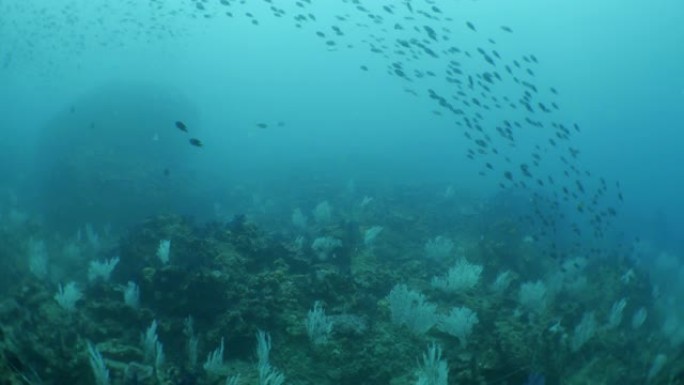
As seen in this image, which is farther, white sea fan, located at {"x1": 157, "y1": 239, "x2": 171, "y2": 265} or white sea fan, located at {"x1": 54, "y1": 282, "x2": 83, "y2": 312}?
white sea fan, located at {"x1": 157, "y1": 239, "x2": 171, "y2": 265}

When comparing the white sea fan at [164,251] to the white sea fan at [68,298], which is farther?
the white sea fan at [164,251]

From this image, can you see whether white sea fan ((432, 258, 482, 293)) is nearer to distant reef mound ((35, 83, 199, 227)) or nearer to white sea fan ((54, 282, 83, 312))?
white sea fan ((54, 282, 83, 312))

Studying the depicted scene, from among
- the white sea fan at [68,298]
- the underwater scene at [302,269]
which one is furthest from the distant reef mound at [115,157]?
the white sea fan at [68,298]

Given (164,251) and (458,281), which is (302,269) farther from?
(458,281)

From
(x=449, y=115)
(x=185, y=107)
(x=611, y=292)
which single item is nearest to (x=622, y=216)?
(x=611, y=292)

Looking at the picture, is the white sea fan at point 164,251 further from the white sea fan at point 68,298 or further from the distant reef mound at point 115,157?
the distant reef mound at point 115,157

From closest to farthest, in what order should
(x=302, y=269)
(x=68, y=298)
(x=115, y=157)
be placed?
1. (x=68, y=298)
2. (x=302, y=269)
3. (x=115, y=157)

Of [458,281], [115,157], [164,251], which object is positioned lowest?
[115,157]

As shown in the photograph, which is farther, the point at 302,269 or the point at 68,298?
the point at 302,269

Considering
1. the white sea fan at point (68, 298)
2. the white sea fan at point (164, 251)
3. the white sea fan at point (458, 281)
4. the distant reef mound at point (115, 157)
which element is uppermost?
the white sea fan at point (458, 281)

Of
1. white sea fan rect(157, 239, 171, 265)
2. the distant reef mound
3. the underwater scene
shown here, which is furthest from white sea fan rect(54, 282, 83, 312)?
the distant reef mound

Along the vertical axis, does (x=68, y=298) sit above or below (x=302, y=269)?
below

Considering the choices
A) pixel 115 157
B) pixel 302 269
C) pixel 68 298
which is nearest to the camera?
pixel 68 298

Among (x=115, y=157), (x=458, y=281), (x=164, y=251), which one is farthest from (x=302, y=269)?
(x=115, y=157)
